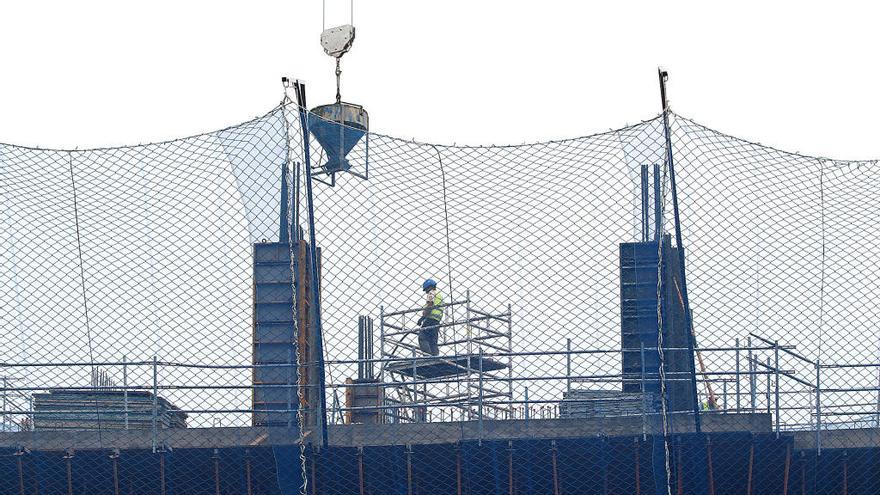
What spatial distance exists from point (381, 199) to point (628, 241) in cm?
322

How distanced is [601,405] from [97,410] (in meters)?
6.88

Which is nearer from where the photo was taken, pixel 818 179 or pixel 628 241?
pixel 628 241

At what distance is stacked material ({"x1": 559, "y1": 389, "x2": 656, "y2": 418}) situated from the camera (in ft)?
57.8

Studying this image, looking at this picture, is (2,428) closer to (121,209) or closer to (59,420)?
(59,420)

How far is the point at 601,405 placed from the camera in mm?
18000

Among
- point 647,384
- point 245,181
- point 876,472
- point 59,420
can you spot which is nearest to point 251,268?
point 245,181

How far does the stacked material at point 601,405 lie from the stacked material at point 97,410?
17.4ft

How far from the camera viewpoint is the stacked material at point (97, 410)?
59.1ft

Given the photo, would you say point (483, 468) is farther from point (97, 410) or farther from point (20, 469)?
point (20, 469)

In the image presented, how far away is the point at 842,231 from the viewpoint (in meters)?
17.3

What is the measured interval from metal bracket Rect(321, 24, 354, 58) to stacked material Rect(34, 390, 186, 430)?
6.42m

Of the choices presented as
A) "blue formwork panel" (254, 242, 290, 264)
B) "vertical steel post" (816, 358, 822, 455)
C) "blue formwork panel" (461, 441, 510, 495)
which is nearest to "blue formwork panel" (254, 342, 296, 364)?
"blue formwork panel" (254, 242, 290, 264)

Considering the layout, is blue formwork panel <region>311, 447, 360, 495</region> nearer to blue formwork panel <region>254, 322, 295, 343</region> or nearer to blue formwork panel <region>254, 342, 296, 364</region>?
blue formwork panel <region>254, 342, 296, 364</region>

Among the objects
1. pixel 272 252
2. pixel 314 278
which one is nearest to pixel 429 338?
pixel 272 252
